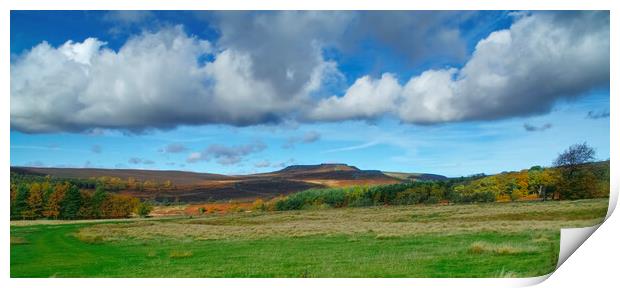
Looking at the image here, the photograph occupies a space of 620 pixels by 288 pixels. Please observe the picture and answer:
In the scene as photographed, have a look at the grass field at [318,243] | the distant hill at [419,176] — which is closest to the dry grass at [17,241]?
the grass field at [318,243]

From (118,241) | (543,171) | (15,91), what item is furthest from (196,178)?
(543,171)

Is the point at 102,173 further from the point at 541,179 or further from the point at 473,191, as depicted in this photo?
the point at 541,179

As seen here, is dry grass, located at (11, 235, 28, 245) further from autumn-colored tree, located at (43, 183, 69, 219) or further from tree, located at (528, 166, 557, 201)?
tree, located at (528, 166, 557, 201)

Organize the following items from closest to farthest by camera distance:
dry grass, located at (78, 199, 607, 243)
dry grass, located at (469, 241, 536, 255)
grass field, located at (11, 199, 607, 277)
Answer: grass field, located at (11, 199, 607, 277) < dry grass, located at (469, 241, 536, 255) < dry grass, located at (78, 199, 607, 243)

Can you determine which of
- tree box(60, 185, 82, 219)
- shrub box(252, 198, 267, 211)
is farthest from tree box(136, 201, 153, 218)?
shrub box(252, 198, 267, 211)

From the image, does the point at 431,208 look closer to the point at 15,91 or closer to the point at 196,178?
the point at 196,178

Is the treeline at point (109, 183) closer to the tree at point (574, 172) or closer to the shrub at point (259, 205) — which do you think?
the shrub at point (259, 205)
